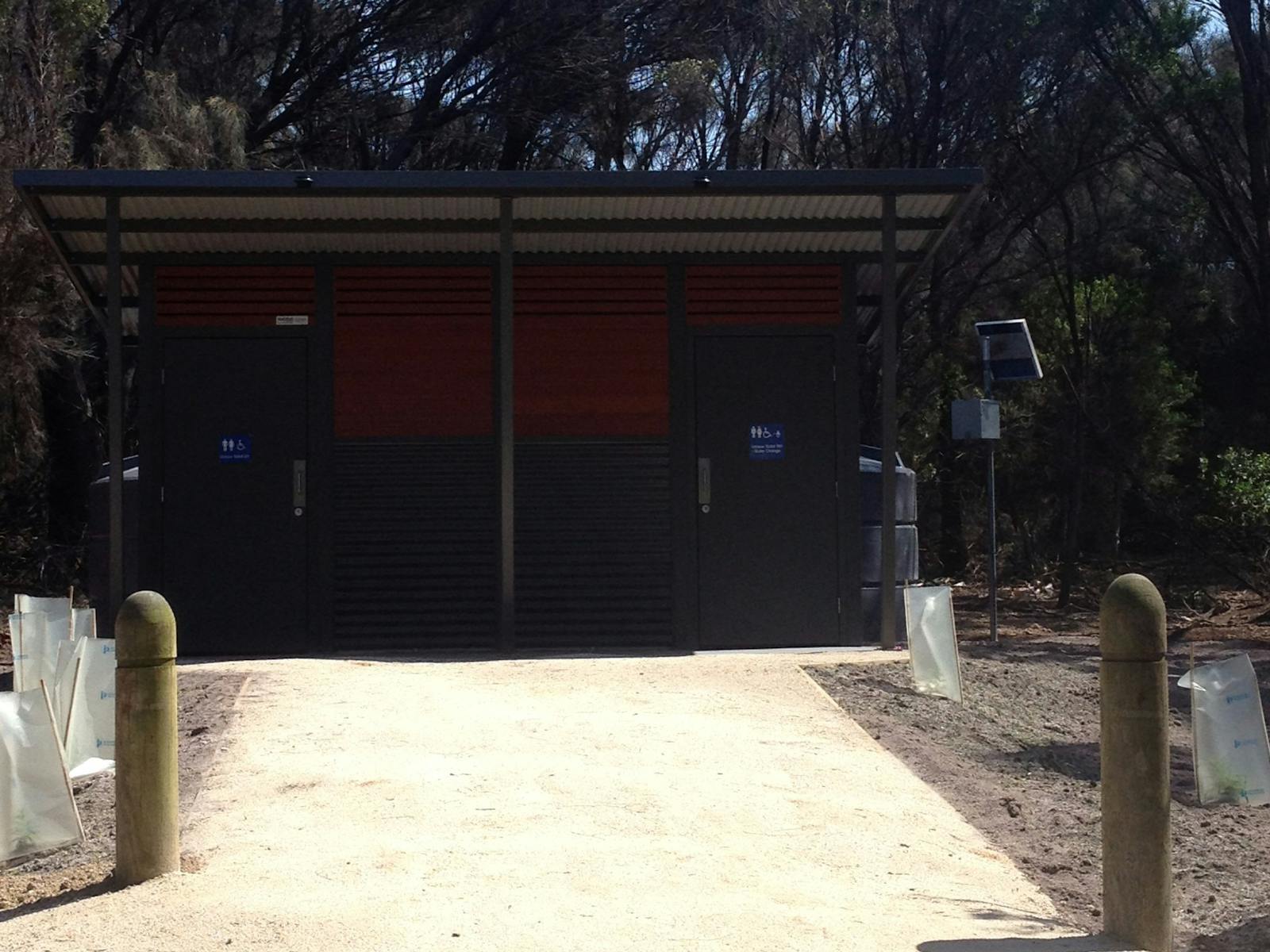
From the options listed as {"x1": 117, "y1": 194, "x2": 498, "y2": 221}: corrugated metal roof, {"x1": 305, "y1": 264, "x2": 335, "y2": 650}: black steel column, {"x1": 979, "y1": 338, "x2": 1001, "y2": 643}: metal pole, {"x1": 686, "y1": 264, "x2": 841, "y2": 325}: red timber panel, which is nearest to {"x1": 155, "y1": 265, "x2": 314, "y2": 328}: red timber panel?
{"x1": 305, "y1": 264, "x2": 335, "y2": 650}: black steel column

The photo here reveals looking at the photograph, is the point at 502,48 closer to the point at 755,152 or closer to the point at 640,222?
the point at 755,152

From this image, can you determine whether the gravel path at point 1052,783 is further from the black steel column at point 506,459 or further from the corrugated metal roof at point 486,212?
the corrugated metal roof at point 486,212

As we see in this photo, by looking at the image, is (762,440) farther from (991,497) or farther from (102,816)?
(102,816)

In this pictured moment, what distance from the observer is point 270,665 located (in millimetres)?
10672

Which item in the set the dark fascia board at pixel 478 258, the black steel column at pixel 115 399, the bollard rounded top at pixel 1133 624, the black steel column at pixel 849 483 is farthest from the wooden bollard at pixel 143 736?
the black steel column at pixel 849 483

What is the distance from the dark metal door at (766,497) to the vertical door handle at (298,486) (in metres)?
3.01

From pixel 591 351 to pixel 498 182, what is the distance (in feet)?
5.96

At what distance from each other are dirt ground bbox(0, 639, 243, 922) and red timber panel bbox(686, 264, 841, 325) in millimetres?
4678

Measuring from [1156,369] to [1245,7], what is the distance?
7.16 metres

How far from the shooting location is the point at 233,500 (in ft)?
39.9

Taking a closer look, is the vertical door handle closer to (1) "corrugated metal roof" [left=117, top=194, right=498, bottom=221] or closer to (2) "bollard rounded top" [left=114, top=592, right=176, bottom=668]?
(1) "corrugated metal roof" [left=117, top=194, right=498, bottom=221]

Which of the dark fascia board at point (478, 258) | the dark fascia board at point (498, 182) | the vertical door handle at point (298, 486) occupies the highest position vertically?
the dark fascia board at point (498, 182)

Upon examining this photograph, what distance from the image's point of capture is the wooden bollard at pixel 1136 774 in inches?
198

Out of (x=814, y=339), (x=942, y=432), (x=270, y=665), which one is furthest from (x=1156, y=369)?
(x=270, y=665)
